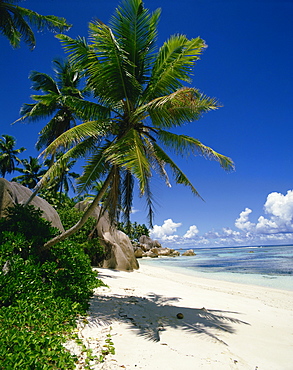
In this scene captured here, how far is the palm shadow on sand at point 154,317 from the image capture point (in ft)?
15.4

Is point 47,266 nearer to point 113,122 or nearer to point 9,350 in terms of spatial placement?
point 9,350

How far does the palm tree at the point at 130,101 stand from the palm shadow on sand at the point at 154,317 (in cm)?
226

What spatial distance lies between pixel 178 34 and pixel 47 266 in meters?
6.98

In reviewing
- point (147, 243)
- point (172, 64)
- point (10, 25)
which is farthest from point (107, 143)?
point (147, 243)

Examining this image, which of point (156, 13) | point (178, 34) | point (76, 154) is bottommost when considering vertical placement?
point (76, 154)

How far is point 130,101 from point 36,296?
5.49 meters

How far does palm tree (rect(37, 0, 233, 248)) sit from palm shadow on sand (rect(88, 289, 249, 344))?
2256 mm

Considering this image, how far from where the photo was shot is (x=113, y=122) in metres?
7.17

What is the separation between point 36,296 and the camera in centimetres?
470

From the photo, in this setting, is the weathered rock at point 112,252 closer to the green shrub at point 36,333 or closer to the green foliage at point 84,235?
the green foliage at point 84,235

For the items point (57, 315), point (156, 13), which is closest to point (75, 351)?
point (57, 315)

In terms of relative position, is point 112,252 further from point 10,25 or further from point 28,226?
point 10,25

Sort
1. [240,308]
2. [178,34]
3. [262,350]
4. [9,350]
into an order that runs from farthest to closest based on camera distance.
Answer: [240,308] < [178,34] < [262,350] < [9,350]

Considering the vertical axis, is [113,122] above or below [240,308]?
above
